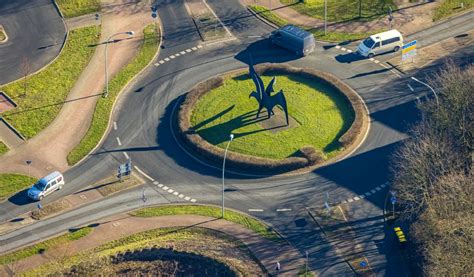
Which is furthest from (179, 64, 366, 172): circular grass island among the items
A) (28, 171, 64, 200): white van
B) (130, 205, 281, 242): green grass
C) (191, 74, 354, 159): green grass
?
(28, 171, 64, 200): white van

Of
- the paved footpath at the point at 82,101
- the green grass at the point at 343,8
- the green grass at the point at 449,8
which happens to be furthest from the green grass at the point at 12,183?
the green grass at the point at 449,8

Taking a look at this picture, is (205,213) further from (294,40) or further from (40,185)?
(294,40)

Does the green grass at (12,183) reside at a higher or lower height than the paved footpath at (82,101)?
lower

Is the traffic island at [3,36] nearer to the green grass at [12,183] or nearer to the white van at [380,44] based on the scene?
the green grass at [12,183]

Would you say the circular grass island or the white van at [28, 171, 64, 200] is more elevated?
the white van at [28, 171, 64, 200]

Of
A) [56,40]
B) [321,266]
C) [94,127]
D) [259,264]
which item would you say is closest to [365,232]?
[321,266]

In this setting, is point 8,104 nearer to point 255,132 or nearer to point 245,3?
point 255,132

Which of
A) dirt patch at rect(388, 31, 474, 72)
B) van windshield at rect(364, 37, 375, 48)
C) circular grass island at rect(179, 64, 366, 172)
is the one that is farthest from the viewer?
van windshield at rect(364, 37, 375, 48)

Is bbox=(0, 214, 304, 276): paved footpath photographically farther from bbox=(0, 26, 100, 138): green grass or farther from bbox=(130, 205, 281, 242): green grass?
bbox=(0, 26, 100, 138): green grass
